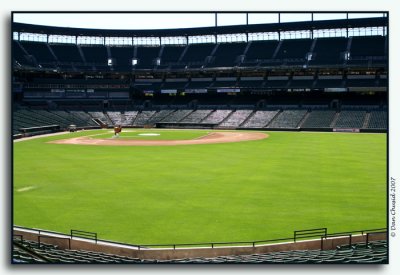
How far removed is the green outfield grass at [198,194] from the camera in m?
17.4

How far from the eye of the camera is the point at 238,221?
1809 centimetres

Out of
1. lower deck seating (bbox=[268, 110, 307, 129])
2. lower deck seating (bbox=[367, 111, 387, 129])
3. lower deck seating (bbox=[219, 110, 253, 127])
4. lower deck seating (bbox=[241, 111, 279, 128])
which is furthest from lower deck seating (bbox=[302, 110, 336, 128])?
lower deck seating (bbox=[219, 110, 253, 127])

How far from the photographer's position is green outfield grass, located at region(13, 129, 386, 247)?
17422mm

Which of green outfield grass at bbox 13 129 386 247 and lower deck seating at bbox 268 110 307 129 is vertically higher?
lower deck seating at bbox 268 110 307 129

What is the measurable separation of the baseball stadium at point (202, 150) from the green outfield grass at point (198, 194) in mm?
113

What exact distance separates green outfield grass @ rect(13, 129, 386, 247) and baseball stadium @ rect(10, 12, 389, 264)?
0.11 meters

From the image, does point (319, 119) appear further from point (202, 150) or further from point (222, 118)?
point (202, 150)

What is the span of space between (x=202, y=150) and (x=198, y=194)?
65.7ft

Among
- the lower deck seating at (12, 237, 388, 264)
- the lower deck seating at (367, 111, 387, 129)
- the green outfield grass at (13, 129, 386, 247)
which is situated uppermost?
the lower deck seating at (367, 111, 387, 129)

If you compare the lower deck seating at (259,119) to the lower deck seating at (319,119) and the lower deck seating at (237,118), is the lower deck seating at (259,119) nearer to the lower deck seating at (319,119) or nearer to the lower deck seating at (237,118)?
the lower deck seating at (237,118)

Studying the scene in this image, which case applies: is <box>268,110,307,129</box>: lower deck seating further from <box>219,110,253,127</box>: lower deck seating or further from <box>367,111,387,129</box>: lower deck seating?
<box>367,111,387,129</box>: lower deck seating

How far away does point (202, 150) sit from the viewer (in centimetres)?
4256

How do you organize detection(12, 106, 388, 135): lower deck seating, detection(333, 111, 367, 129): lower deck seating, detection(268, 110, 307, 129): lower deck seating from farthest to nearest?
detection(268, 110, 307, 129): lower deck seating < detection(333, 111, 367, 129): lower deck seating < detection(12, 106, 388, 135): lower deck seating

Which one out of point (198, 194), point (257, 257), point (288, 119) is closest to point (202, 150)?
point (198, 194)
